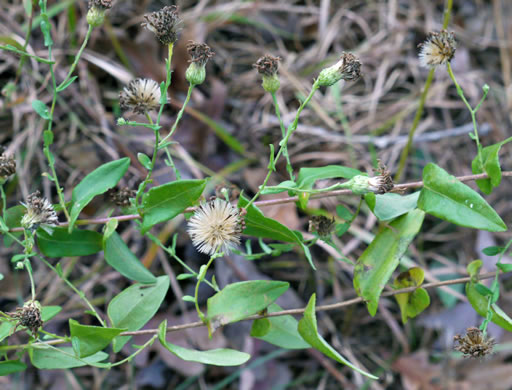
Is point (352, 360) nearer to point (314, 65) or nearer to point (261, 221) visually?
point (261, 221)

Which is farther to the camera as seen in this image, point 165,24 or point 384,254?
point 384,254

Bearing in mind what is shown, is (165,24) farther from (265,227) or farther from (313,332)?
(313,332)

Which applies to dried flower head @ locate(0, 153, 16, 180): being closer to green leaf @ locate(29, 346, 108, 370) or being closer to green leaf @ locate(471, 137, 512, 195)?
green leaf @ locate(29, 346, 108, 370)

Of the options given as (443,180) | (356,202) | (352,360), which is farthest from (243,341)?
(443,180)

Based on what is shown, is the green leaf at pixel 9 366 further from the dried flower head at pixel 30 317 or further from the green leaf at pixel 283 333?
the green leaf at pixel 283 333

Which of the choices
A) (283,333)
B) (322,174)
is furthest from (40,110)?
(283,333)

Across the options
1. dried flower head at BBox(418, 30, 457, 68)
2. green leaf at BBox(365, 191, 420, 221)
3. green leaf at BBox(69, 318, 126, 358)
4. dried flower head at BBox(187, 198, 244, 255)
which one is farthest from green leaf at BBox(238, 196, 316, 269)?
dried flower head at BBox(418, 30, 457, 68)
